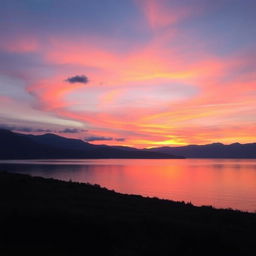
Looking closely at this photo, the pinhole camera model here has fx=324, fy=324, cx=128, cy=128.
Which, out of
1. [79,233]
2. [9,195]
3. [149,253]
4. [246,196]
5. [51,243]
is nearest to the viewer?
[149,253]

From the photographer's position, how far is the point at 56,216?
56.1ft

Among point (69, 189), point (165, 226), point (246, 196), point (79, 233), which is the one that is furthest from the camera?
point (246, 196)

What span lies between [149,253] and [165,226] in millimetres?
3721

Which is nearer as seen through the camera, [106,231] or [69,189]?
[106,231]

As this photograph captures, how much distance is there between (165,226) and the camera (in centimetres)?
1702

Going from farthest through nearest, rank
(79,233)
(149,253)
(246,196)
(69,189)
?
(246,196), (69,189), (79,233), (149,253)

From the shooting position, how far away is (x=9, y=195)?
25078mm

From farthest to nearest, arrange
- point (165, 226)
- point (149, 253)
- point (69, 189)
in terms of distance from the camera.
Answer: point (69, 189) → point (165, 226) → point (149, 253)

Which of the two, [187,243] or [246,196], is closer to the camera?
[187,243]

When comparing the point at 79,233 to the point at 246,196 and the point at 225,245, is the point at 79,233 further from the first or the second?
the point at 246,196

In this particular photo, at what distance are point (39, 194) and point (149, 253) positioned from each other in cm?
1492

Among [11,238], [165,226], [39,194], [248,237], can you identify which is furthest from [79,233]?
[39,194]

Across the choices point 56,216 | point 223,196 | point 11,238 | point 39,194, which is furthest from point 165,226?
point 223,196

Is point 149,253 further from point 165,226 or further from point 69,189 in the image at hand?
point 69,189
